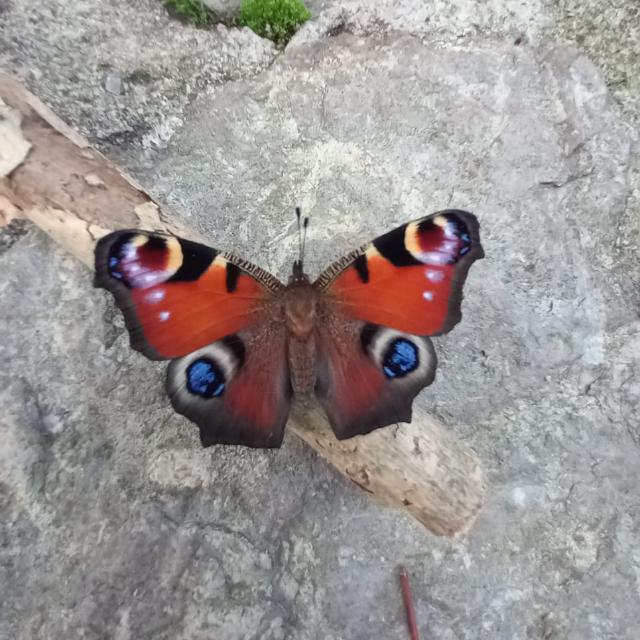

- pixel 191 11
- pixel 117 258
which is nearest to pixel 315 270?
pixel 117 258

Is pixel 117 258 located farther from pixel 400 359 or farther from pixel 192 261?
pixel 400 359

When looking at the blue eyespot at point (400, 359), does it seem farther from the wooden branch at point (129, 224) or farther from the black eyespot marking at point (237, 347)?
the black eyespot marking at point (237, 347)

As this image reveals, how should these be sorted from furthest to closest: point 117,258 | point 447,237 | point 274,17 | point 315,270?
point 274,17, point 315,270, point 447,237, point 117,258

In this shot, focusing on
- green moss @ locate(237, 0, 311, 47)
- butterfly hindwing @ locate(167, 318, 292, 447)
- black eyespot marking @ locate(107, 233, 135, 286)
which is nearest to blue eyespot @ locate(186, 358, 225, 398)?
butterfly hindwing @ locate(167, 318, 292, 447)

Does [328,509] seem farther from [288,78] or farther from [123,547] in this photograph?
[288,78]

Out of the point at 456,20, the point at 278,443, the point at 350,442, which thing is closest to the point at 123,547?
the point at 278,443

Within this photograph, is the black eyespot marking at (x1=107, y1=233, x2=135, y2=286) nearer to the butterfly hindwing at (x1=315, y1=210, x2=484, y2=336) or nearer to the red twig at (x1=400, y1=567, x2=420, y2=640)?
the butterfly hindwing at (x1=315, y1=210, x2=484, y2=336)

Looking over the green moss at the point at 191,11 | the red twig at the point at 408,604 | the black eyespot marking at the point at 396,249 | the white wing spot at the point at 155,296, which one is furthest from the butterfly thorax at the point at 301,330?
the green moss at the point at 191,11
